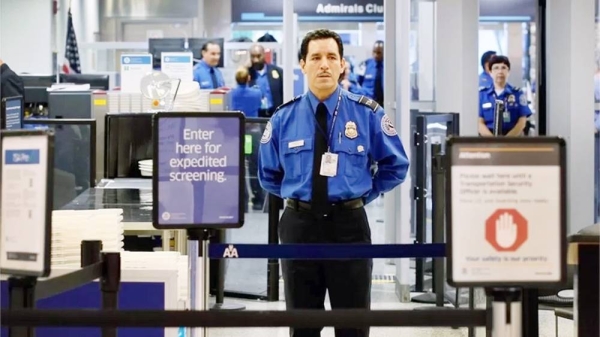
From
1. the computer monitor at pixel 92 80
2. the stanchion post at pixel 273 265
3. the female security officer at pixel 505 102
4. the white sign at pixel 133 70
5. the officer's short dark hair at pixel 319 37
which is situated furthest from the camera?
the computer monitor at pixel 92 80

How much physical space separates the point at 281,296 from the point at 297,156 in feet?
11.2

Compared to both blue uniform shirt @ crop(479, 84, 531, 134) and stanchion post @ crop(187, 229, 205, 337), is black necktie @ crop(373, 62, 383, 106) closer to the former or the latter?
blue uniform shirt @ crop(479, 84, 531, 134)

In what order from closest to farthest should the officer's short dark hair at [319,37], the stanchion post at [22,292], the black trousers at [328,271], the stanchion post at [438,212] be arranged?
the stanchion post at [22,292] → the black trousers at [328,271] → the officer's short dark hair at [319,37] → the stanchion post at [438,212]

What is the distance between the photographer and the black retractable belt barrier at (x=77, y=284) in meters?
2.41

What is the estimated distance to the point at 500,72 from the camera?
9.55 m

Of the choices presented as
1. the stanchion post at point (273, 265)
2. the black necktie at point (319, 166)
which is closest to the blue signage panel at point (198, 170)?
the black necktie at point (319, 166)

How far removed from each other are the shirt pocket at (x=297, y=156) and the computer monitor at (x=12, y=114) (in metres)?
3.30

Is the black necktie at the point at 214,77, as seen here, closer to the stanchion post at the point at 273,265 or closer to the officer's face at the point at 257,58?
the officer's face at the point at 257,58

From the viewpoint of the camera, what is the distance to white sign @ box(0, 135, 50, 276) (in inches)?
90.7

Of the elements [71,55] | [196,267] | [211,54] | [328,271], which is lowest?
[328,271]

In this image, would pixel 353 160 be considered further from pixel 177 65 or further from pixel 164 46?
pixel 164 46

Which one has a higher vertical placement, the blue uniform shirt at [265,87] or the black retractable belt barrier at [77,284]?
the blue uniform shirt at [265,87]

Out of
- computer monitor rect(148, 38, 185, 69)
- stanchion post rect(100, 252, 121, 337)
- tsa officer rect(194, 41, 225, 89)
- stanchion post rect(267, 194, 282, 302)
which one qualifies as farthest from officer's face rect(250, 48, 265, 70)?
stanchion post rect(100, 252, 121, 337)

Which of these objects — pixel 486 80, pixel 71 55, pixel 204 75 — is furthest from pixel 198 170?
pixel 71 55
